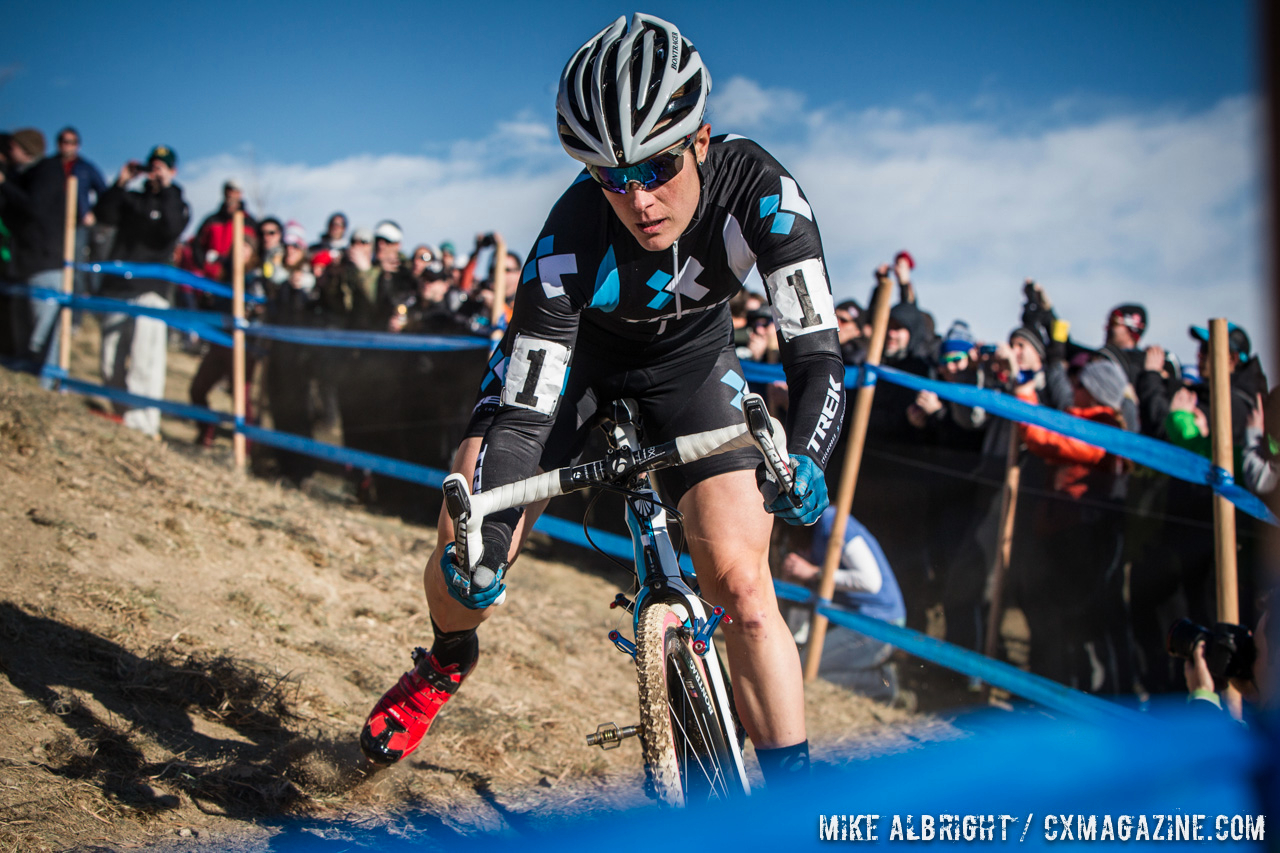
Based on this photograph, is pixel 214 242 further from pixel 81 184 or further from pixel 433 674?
pixel 433 674

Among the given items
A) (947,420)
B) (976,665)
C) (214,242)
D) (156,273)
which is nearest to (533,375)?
(976,665)

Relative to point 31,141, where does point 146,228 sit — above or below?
below

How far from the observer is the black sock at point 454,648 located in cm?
321

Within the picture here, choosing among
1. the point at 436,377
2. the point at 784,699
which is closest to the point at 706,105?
the point at 784,699

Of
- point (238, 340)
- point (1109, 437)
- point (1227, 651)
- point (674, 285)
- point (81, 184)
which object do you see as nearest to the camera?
point (674, 285)

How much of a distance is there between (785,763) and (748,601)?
485mm

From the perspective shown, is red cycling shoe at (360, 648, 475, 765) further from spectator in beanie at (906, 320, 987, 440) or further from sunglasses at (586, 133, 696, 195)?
spectator in beanie at (906, 320, 987, 440)

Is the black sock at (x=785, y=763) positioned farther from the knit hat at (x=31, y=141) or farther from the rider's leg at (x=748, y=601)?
the knit hat at (x=31, y=141)

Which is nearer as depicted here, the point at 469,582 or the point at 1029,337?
the point at 469,582

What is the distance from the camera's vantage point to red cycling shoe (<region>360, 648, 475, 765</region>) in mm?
3168

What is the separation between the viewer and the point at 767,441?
Result: 6.97 ft

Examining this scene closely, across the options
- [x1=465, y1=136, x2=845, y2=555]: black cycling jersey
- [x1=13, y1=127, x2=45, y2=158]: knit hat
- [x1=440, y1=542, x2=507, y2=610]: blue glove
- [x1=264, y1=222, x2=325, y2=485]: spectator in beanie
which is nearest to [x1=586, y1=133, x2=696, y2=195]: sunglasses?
[x1=465, y1=136, x2=845, y2=555]: black cycling jersey

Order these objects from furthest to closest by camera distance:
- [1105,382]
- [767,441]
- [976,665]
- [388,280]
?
1. [388,280]
2. [1105,382]
3. [976,665]
4. [767,441]

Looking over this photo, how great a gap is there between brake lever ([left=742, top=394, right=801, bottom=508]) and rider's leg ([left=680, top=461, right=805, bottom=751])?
63 cm
